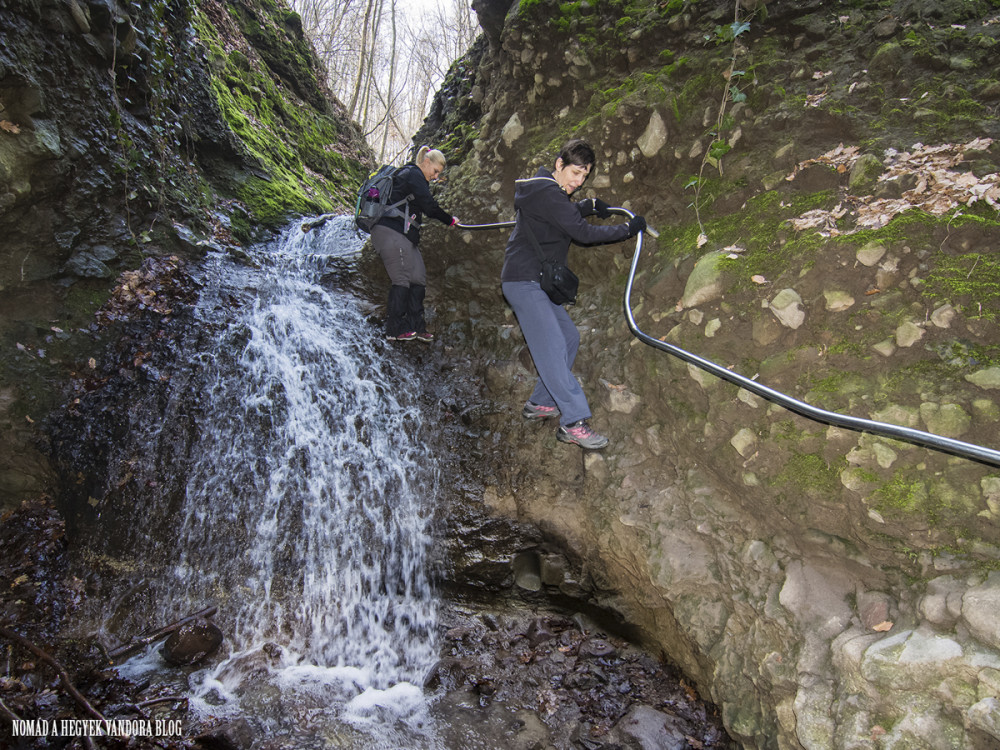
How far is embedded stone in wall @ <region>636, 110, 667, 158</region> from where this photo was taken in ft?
16.9

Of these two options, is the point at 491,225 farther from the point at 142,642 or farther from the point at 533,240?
the point at 142,642

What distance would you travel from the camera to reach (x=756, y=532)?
11.8 ft

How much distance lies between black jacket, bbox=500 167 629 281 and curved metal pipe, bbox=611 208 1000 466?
682 mm

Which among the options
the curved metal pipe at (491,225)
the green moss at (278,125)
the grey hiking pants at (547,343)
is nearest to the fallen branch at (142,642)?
the grey hiking pants at (547,343)

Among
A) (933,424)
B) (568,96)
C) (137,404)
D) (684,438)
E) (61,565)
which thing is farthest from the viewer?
(568,96)

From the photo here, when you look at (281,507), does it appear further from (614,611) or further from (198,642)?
(614,611)

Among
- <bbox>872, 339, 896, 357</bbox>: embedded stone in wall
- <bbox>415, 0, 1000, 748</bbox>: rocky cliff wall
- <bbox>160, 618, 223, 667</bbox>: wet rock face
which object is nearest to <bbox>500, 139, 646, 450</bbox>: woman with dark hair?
<bbox>415, 0, 1000, 748</bbox>: rocky cliff wall

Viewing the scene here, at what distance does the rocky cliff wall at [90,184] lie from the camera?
508cm

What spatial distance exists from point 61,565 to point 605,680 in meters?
4.72

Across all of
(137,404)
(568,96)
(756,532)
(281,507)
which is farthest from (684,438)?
(137,404)

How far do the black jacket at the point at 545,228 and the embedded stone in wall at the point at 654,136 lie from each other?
145 cm

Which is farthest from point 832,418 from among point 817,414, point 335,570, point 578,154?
point 335,570

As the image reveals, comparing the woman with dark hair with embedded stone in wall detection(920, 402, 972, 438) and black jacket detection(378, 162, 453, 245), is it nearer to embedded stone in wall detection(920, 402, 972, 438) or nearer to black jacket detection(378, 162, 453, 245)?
black jacket detection(378, 162, 453, 245)

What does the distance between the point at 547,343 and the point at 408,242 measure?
2.54m
